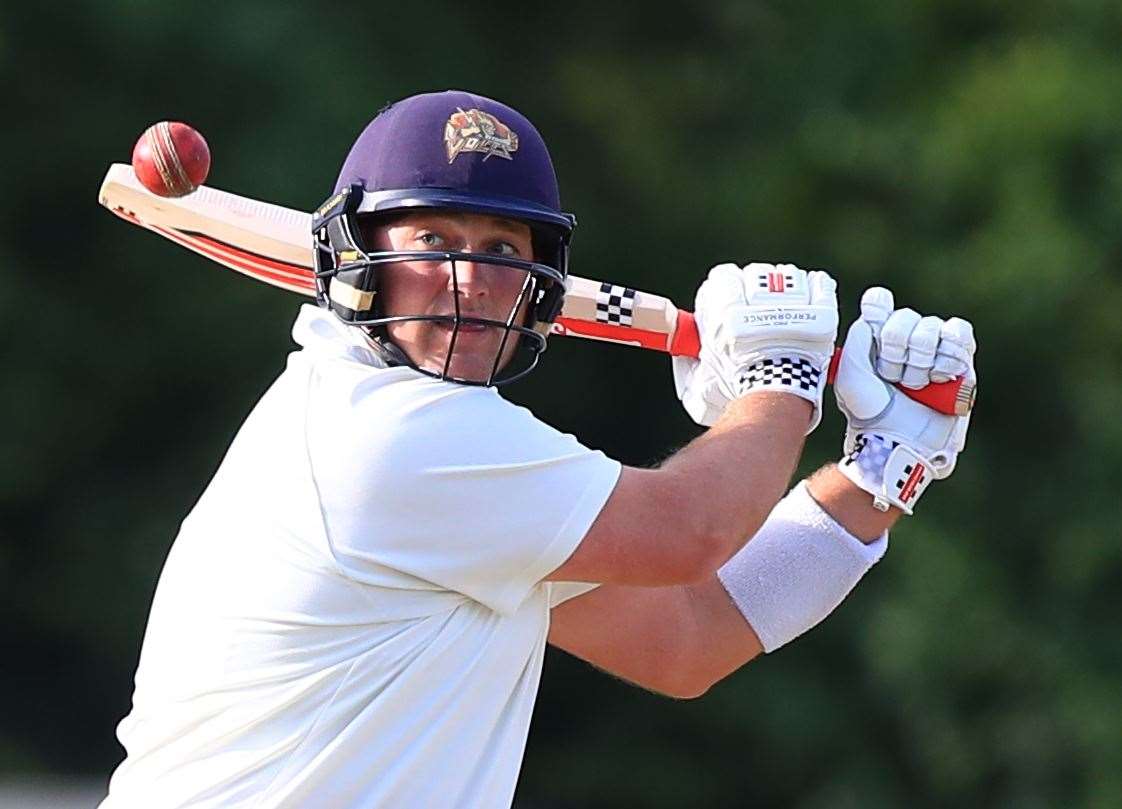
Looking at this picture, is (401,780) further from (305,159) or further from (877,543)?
(305,159)

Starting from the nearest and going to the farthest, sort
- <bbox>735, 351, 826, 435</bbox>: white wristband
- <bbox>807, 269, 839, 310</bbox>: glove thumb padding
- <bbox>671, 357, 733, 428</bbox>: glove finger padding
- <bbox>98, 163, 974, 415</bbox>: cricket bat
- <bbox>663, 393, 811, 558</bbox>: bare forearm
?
<bbox>663, 393, 811, 558</bbox>: bare forearm → <bbox>735, 351, 826, 435</bbox>: white wristband → <bbox>807, 269, 839, 310</bbox>: glove thumb padding → <bbox>671, 357, 733, 428</bbox>: glove finger padding → <bbox>98, 163, 974, 415</bbox>: cricket bat

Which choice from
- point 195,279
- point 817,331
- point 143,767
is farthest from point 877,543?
point 195,279

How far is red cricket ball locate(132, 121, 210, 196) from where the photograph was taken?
3.08 m

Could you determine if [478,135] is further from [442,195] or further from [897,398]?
[897,398]

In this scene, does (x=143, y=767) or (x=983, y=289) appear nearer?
(x=143, y=767)

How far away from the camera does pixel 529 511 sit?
2529 millimetres

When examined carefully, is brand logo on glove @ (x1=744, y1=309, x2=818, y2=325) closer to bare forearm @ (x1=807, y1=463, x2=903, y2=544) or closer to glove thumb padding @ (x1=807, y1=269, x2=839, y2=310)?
glove thumb padding @ (x1=807, y1=269, x2=839, y2=310)

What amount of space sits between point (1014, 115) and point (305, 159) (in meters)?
2.58

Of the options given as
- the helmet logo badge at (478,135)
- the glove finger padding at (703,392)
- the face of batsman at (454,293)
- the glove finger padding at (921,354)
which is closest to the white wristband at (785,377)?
the glove finger padding at (703,392)

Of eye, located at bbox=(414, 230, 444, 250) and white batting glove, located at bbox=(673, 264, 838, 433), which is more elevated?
eye, located at bbox=(414, 230, 444, 250)

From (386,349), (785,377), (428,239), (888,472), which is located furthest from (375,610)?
(888,472)

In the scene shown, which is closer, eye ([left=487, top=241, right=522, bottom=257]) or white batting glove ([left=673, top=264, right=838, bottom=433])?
eye ([left=487, top=241, right=522, bottom=257])

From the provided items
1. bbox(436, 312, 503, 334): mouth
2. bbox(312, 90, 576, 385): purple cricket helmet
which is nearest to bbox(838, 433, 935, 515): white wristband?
bbox(312, 90, 576, 385): purple cricket helmet

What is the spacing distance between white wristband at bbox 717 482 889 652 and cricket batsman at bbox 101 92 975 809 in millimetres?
318
